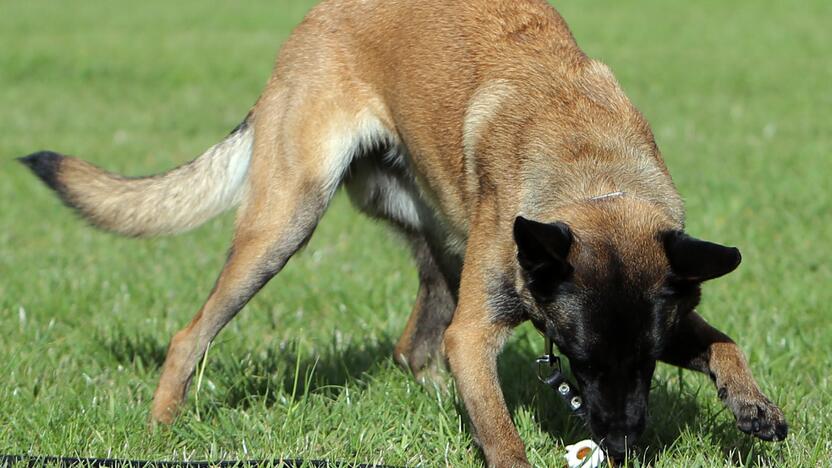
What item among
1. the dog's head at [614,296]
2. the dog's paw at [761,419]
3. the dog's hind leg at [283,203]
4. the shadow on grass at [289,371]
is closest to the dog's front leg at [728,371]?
the dog's paw at [761,419]

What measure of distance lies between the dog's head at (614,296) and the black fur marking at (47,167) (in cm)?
256

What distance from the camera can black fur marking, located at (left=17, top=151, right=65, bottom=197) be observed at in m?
5.32

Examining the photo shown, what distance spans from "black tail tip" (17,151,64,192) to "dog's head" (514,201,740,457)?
101 inches

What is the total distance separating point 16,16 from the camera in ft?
71.5

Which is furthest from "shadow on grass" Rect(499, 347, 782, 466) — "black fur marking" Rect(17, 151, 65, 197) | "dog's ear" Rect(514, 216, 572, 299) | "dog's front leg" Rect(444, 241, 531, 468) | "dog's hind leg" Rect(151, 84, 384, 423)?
"black fur marking" Rect(17, 151, 65, 197)

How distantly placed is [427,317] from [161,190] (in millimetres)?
1433

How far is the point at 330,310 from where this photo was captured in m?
6.46

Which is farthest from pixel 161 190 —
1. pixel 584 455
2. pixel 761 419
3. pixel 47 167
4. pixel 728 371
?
pixel 761 419

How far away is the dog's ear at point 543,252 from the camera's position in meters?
3.60

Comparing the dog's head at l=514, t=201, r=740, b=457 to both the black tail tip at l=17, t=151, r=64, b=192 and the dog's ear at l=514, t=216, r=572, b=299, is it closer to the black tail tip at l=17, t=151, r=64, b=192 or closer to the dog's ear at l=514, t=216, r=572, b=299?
the dog's ear at l=514, t=216, r=572, b=299

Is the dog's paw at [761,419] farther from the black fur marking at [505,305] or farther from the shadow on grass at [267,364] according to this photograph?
the shadow on grass at [267,364]

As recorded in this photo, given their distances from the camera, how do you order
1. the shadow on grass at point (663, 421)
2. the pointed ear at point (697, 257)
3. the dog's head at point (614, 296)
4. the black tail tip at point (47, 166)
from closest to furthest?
the pointed ear at point (697, 257) → the dog's head at point (614, 296) → the shadow on grass at point (663, 421) → the black tail tip at point (47, 166)

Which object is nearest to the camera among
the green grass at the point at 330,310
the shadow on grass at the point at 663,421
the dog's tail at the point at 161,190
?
the shadow on grass at the point at 663,421

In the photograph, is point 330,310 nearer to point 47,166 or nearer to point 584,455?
point 47,166
